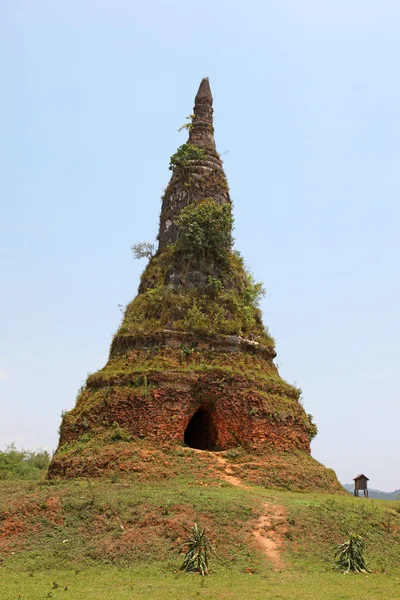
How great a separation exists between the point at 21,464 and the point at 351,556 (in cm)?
3052

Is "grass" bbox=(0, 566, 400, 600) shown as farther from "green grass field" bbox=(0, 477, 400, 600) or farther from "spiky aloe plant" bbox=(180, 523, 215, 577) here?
"spiky aloe plant" bbox=(180, 523, 215, 577)

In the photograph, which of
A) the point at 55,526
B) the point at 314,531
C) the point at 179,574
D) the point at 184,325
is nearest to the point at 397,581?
the point at 314,531

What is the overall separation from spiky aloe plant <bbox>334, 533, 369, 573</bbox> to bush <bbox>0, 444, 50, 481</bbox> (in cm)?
2239

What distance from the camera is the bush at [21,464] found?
1439 inches

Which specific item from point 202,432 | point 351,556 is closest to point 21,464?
point 202,432

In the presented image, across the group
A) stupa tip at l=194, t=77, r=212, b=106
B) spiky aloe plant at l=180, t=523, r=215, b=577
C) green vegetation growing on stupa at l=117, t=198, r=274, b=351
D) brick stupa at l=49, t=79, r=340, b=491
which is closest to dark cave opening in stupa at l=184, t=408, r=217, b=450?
brick stupa at l=49, t=79, r=340, b=491

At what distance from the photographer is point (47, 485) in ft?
64.5

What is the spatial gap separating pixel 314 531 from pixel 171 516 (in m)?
3.62

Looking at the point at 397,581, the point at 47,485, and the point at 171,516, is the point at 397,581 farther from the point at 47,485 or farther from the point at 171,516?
the point at 47,485

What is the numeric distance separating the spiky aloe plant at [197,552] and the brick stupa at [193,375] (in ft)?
19.0

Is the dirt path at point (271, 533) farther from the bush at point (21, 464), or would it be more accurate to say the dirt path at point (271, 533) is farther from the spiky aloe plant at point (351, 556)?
the bush at point (21, 464)

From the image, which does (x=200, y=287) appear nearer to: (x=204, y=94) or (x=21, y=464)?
(x=204, y=94)

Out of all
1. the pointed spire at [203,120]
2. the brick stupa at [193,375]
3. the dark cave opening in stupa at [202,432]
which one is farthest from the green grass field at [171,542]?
the pointed spire at [203,120]

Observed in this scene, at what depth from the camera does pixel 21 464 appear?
40406 mm
